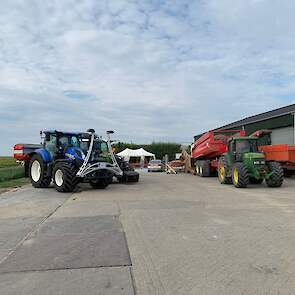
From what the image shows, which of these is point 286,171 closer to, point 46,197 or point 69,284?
point 46,197

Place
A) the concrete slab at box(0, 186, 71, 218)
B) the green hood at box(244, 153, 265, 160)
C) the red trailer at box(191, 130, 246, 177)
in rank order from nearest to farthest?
the concrete slab at box(0, 186, 71, 218) → the green hood at box(244, 153, 265, 160) → the red trailer at box(191, 130, 246, 177)

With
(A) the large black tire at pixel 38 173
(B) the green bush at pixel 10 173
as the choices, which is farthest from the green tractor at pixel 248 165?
(B) the green bush at pixel 10 173

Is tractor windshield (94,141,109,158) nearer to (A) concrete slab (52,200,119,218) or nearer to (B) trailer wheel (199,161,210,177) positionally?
(A) concrete slab (52,200,119,218)

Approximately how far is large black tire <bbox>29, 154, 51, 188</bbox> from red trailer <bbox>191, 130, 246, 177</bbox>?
38.0ft

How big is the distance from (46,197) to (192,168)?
741 inches

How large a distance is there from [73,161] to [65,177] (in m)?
1.27

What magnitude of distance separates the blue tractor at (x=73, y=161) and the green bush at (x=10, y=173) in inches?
232

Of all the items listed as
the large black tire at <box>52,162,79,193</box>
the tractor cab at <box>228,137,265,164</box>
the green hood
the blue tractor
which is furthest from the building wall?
the large black tire at <box>52,162,79,193</box>

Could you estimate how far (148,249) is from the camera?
21.6ft

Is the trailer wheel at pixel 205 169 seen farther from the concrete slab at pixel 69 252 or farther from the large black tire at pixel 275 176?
the concrete slab at pixel 69 252

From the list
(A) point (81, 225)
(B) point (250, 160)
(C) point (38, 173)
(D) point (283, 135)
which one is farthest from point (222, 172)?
(A) point (81, 225)

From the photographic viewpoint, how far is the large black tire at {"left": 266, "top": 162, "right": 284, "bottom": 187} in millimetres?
17234

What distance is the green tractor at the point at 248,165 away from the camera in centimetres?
1727

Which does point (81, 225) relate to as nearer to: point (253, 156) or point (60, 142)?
point (60, 142)
